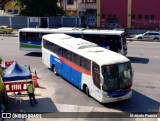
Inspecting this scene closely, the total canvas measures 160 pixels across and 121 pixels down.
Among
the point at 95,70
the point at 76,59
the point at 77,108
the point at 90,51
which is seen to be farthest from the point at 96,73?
the point at 76,59

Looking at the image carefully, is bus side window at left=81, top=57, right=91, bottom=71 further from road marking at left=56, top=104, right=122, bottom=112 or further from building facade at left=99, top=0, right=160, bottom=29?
building facade at left=99, top=0, right=160, bottom=29

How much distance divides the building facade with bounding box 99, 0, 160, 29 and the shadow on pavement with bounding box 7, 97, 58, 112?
34811 millimetres

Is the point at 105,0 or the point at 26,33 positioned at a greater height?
the point at 105,0

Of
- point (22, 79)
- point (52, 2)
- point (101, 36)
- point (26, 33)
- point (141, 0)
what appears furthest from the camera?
point (52, 2)

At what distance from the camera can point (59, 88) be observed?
2275cm

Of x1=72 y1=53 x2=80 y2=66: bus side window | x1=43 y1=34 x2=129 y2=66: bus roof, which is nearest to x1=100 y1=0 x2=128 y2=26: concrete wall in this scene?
x1=43 y1=34 x2=129 y2=66: bus roof

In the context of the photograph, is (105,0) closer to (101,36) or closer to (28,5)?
(28,5)

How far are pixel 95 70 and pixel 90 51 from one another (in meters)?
2.08

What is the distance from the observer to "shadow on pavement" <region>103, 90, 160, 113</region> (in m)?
19.0

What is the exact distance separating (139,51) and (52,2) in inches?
945

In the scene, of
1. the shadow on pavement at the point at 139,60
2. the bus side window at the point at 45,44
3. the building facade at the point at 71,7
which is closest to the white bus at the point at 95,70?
the bus side window at the point at 45,44

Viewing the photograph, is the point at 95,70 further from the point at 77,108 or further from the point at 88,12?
the point at 88,12

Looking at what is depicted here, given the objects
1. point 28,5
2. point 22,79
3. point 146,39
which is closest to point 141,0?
point 146,39

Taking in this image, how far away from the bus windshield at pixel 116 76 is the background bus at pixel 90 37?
10.0 m
